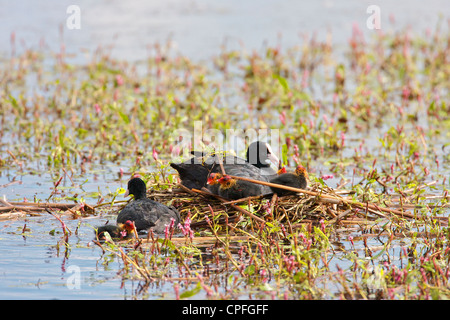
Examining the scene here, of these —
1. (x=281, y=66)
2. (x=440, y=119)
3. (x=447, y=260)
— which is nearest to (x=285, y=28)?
(x=281, y=66)

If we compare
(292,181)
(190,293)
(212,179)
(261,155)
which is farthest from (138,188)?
(190,293)

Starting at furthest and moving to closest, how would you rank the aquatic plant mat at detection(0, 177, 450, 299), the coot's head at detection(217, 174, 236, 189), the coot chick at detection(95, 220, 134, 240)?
the coot's head at detection(217, 174, 236, 189)
the coot chick at detection(95, 220, 134, 240)
the aquatic plant mat at detection(0, 177, 450, 299)

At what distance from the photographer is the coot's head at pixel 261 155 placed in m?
7.70

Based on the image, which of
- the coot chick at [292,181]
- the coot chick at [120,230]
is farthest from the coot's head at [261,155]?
the coot chick at [120,230]

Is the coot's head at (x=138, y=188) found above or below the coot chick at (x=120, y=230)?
above

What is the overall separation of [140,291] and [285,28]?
13.0 meters

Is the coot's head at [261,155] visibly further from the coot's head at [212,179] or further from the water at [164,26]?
the coot's head at [212,179]

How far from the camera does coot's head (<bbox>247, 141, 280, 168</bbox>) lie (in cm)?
770

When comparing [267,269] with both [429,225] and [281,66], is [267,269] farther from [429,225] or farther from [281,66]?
[281,66]

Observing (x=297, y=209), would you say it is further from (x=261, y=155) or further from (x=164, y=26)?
(x=164, y=26)

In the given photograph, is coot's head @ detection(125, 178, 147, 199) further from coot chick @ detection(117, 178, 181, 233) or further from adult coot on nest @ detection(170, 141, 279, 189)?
adult coot on nest @ detection(170, 141, 279, 189)

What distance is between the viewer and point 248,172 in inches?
274

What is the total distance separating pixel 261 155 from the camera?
7.70 meters

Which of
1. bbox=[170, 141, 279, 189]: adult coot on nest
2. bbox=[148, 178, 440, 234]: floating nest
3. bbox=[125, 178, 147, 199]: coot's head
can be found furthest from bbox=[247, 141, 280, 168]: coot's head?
bbox=[125, 178, 147, 199]: coot's head
